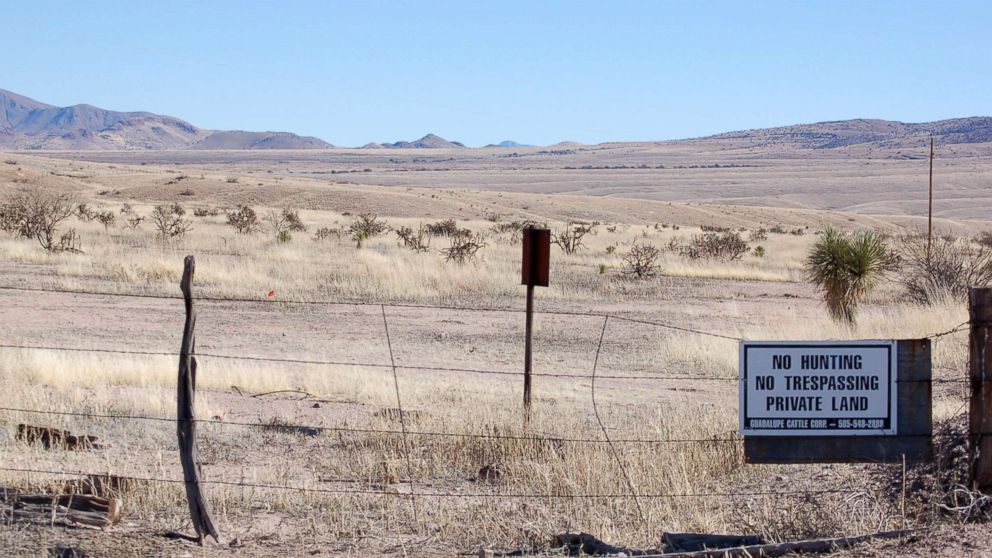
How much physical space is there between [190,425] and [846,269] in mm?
14906

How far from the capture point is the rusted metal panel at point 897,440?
6613 millimetres

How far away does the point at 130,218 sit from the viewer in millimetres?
43594

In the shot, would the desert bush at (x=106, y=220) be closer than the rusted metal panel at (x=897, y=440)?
No

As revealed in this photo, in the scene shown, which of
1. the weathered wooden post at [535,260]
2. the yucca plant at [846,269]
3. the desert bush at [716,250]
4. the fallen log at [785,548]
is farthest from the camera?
the desert bush at [716,250]

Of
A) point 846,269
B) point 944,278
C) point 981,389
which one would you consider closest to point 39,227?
point 846,269

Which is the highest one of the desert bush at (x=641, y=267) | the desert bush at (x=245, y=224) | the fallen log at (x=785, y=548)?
the desert bush at (x=245, y=224)

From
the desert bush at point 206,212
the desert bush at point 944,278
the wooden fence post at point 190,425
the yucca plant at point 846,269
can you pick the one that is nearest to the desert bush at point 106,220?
the desert bush at point 206,212

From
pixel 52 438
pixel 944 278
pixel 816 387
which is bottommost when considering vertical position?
pixel 52 438

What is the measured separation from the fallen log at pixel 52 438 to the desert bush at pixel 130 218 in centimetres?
3088

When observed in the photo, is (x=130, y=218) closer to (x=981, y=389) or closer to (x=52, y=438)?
(x=52, y=438)

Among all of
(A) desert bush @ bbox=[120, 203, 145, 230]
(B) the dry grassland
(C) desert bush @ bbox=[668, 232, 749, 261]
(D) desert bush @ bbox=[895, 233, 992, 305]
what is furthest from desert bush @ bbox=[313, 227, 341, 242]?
(D) desert bush @ bbox=[895, 233, 992, 305]

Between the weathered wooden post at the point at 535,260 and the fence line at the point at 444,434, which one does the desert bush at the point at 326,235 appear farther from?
the fence line at the point at 444,434

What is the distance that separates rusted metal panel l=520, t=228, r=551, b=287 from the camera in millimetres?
10688

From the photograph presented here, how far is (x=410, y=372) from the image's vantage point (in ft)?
47.5
